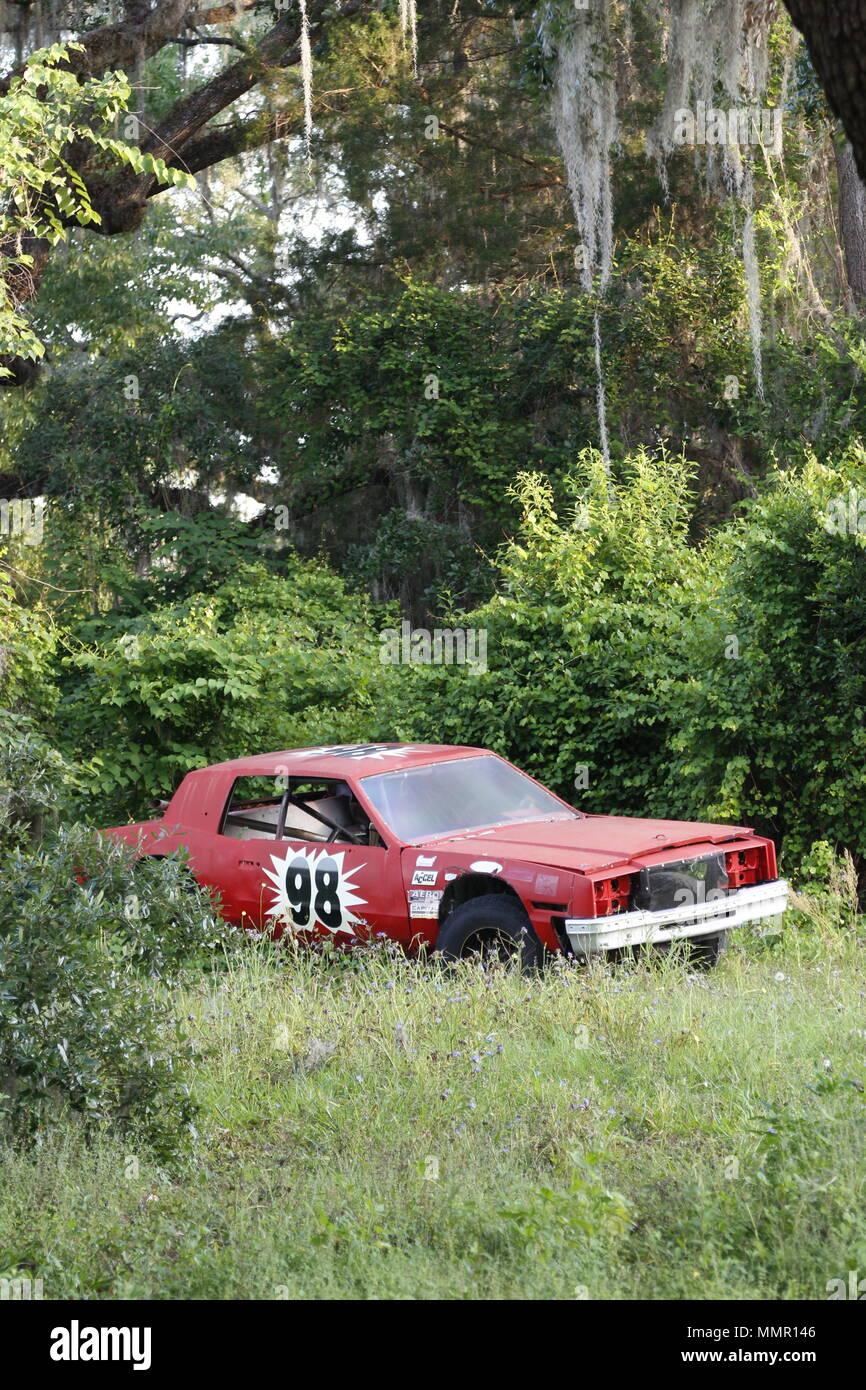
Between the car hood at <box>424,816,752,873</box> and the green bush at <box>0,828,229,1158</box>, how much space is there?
8.15ft

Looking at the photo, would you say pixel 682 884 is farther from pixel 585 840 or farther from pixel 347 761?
pixel 347 761

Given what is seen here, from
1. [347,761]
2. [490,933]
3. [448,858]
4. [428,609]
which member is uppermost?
[428,609]

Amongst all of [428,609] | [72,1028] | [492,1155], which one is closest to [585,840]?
[492,1155]

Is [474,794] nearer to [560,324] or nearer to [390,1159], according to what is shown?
[390,1159]

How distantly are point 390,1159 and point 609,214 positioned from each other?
15809 mm

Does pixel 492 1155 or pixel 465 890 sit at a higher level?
pixel 465 890

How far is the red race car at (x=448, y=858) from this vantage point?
7.29 meters

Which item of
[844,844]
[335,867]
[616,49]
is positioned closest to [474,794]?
[335,867]

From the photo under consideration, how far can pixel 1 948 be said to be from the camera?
5156 mm

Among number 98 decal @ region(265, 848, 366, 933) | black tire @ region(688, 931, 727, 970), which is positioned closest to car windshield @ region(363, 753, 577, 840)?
number 98 decal @ region(265, 848, 366, 933)

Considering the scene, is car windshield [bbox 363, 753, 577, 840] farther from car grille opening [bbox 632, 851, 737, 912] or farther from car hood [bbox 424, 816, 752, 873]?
car grille opening [bbox 632, 851, 737, 912]

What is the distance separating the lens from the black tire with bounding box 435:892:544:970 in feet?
23.9

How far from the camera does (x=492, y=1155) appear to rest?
4.73 m

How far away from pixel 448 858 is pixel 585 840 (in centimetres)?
77
